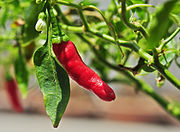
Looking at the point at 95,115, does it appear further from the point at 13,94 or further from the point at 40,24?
the point at 40,24

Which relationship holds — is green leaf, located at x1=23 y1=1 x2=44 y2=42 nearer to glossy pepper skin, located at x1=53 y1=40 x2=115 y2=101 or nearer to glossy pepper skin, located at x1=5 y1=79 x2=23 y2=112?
glossy pepper skin, located at x1=53 y1=40 x2=115 y2=101

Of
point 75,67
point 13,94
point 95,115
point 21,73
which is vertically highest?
point 75,67

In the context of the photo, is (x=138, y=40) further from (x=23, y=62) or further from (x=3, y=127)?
(x=3, y=127)

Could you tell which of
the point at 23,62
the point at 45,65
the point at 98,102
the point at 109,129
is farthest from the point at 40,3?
the point at 98,102

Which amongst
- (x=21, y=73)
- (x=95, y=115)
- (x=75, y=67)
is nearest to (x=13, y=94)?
(x=21, y=73)

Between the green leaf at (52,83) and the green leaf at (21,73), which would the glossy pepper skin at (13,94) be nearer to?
the green leaf at (21,73)

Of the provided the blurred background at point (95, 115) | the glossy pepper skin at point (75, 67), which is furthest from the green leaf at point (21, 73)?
the blurred background at point (95, 115)
